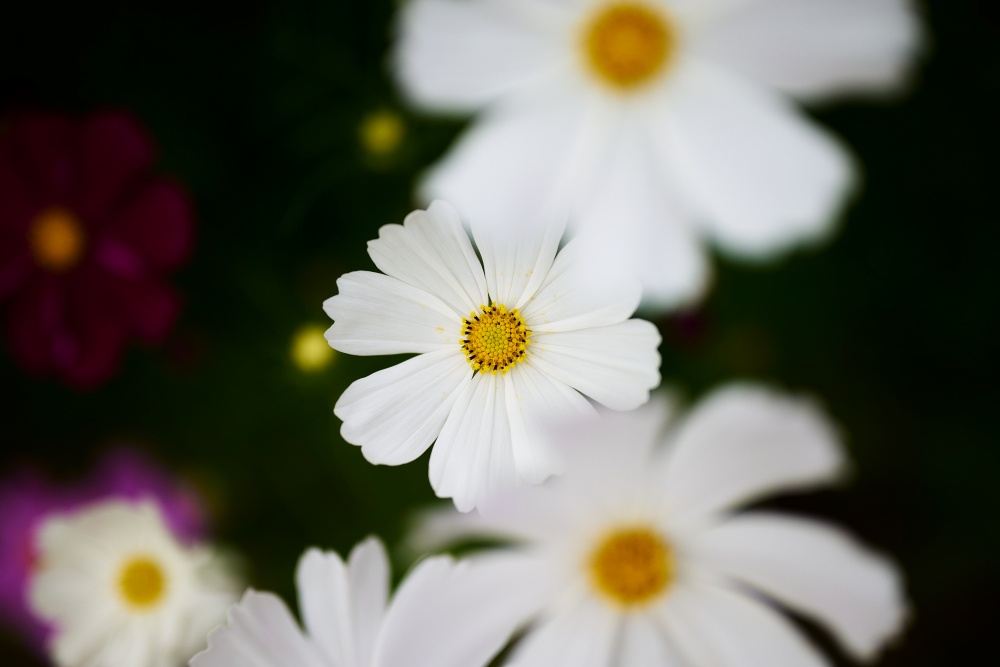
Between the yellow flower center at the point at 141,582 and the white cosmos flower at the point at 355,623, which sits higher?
the yellow flower center at the point at 141,582

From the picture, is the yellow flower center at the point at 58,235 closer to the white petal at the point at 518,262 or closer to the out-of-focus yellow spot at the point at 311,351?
the out-of-focus yellow spot at the point at 311,351

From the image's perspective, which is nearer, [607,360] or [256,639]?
[607,360]

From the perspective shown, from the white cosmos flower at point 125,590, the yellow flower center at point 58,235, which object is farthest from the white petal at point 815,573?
the yellow flower center at point 58,235

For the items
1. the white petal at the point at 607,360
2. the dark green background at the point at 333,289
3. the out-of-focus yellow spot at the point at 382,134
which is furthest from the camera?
the dark green background at the point at 333,289

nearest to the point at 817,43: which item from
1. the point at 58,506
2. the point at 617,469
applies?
the point at 617,469

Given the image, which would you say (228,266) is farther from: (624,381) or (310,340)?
(624,381)

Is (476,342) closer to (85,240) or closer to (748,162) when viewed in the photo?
(748,162)
